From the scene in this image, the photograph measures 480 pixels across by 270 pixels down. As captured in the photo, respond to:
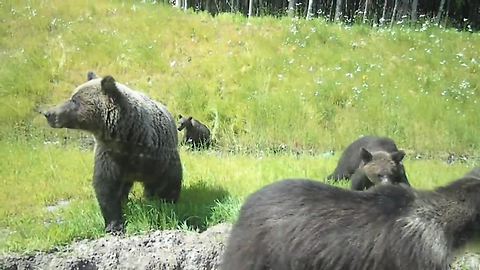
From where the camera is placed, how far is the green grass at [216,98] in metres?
4.32

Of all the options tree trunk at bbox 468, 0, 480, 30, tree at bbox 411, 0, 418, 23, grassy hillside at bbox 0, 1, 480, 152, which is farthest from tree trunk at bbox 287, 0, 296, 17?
tree trunk at bbox 468, 0, 480, 30

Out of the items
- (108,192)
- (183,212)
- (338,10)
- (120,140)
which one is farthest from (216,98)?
(338,10)

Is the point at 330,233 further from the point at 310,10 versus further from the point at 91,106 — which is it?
the point at 310,10

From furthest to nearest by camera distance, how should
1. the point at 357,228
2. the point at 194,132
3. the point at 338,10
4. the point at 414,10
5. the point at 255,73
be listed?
the point at 338,10, the point at 414,10, the point at 194,132, the point at 255,73, the point at 357,228

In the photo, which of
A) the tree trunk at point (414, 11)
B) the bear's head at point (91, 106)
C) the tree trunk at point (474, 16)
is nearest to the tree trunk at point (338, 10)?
→ the tree trunk at point (414, 11)

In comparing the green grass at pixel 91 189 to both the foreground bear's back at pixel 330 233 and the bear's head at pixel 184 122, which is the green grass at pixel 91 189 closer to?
the bear's head at pixel 184 122

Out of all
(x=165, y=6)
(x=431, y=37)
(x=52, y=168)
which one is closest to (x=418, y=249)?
(x=431, y=37)

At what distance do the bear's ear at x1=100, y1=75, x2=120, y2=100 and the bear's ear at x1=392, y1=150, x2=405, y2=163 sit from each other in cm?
196

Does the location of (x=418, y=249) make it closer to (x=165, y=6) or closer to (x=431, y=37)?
(x=431, y=37)

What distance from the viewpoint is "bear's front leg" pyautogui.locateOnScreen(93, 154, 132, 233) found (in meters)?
4.59

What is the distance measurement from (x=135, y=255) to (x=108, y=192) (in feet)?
1.66

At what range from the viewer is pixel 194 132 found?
493 cm

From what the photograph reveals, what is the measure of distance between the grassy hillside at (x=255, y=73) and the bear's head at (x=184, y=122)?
3.2 inches

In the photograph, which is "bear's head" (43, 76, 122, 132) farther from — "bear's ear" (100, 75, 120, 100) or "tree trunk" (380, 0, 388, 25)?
"tree trunk" (380, 0, 388, 25)
